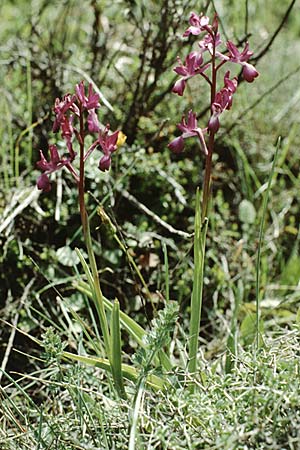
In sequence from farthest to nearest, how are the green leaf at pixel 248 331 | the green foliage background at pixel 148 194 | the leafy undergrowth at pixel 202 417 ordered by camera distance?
the green foliage background at pixel 148 194, the green leaf at pixel 248 331, the leafy undergrowth at pixel 202 417

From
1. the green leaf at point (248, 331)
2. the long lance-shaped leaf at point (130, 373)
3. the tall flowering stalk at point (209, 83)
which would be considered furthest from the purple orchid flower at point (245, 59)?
the green leaf at point (248, 331)

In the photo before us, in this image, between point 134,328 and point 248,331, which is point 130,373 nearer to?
point 134,328

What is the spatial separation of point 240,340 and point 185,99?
3.69ft

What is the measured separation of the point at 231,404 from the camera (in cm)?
143

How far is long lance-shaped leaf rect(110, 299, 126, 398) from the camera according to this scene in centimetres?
146

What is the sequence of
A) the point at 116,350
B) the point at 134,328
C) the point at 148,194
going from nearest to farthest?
the point at 116,350 → the point at 134,328 → the point at 148,194

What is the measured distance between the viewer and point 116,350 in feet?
4.92

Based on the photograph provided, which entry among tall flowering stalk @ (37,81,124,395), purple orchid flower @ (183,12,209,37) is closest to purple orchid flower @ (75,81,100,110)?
tall flowering stalk @ (37,81,124,395)

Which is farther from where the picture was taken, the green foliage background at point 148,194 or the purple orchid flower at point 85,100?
the green foliage background at point 148,194

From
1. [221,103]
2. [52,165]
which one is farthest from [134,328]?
[221,103]

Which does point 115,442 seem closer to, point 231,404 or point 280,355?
point 231,404

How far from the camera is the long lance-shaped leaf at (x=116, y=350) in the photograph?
1463mm

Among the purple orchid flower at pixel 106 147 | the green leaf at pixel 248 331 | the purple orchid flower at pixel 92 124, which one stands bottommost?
the green leaf at pixel 248 331

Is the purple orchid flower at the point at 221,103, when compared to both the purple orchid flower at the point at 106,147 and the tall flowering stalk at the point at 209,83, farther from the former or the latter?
the purple orchid flower at the point at 106,147
